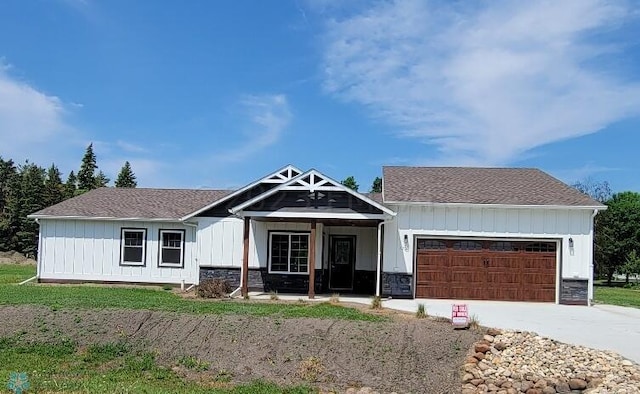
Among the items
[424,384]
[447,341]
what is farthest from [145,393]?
[447,341]

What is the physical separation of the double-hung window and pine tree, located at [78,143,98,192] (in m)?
37.1

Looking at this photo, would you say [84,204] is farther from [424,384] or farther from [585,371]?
[585,371]

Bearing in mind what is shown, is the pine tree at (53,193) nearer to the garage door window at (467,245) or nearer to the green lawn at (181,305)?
the green lawn at (181,305)

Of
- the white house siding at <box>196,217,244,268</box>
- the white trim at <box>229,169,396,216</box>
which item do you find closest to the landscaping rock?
the white trim at <box>229,169,396,216</box>

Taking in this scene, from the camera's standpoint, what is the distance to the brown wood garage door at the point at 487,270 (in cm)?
1975

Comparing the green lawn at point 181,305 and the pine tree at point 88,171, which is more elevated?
the pine tree at point 88,171

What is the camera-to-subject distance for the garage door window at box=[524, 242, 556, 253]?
19.9 meters

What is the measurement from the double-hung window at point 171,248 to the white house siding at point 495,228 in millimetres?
7868

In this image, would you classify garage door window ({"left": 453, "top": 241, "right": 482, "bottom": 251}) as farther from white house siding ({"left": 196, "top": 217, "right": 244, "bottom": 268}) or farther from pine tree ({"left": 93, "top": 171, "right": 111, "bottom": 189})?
pine tree ({"left": 93, "top": 171, "right": 111, "bottom": 189})

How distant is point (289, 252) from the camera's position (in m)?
21.2

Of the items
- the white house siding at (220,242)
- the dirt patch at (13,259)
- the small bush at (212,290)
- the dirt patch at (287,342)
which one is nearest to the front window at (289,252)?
the white house siding at (220,242)

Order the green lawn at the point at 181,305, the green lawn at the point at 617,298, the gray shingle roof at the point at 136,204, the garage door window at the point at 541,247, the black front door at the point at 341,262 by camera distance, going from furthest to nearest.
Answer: the gray shingle roof at the point at 136,204, the black front door at the point at 341,262, the green lawn at the point at 617,298, the garage door window at the point at 541,247, the green lawn at the point at 181,305

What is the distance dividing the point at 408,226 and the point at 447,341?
794cm

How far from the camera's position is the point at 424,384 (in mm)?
10680
